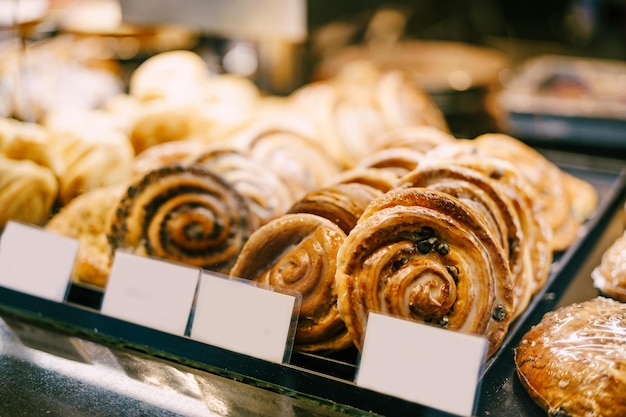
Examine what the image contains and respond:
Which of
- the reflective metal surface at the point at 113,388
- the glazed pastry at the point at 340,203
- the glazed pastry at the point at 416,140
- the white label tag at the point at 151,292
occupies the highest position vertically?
the glazed pastry at the point at 340,203

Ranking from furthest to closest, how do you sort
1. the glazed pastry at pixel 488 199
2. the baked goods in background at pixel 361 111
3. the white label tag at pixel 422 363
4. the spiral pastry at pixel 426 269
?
the baked goods in background at pixel 361 111
the glazed pastry at pixel 488 199
the spiral pastry at pixel 426 269
the white label tag at pixel 422 363

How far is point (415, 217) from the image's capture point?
154 centimetres

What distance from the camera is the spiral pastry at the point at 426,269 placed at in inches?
60.2

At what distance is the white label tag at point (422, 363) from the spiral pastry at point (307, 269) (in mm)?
225

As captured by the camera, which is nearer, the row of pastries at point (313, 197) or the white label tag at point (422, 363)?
the white label tag at point (422, 363)

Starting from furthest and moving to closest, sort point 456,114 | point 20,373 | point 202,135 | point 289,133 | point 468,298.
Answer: point 456,114 → point 202,135 → point 289,133 → point 20,373 → point 468,298

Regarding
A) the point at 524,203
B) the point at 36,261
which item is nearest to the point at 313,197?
the point at 524,203

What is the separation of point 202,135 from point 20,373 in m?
1.44

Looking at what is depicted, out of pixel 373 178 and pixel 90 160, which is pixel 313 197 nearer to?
pixel 373 178

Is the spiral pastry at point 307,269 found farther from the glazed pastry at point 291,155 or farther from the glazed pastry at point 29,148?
the glazed pastry at point 29,148

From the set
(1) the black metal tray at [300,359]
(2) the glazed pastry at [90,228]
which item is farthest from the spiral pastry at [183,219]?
(1) the black metal tray at [300,359]

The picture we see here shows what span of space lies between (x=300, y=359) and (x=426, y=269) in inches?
16.5

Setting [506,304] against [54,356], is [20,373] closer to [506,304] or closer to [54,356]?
[54,356]

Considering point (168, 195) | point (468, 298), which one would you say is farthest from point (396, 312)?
point (168, 195)
